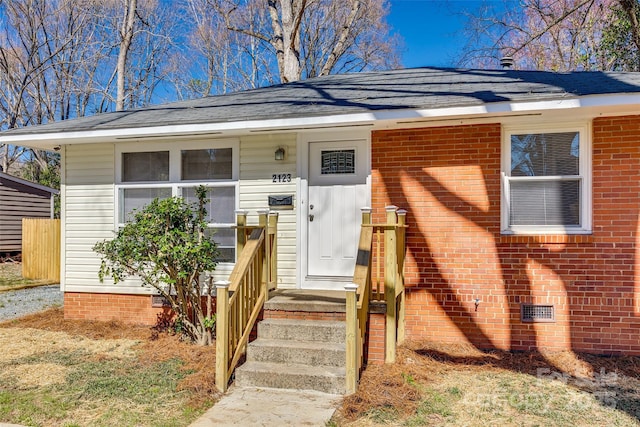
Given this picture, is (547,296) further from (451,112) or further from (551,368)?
(451,112)

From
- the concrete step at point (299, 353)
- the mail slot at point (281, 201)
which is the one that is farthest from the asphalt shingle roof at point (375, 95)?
the concrete step at point (299, 353)

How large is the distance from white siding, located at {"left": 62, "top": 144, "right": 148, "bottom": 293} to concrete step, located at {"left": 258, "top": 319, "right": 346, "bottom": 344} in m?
3.17

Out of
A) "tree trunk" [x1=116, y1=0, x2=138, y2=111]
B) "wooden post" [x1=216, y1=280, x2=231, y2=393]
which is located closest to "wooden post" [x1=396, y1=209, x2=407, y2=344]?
"wooden post" [x1=216, y1=280, x2=231, y2=393]

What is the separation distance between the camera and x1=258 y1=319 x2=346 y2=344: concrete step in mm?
5082

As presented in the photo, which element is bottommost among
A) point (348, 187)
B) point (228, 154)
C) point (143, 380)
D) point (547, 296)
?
point (143, 380)

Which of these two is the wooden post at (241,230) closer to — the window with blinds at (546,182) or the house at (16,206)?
the window with blinds at (546,182)

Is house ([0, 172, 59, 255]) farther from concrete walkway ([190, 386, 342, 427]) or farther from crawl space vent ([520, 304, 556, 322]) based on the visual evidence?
crawl space vent ([520, 304, 556, 322])

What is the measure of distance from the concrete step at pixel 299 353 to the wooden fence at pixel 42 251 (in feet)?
35.5

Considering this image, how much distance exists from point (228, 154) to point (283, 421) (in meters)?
4.10

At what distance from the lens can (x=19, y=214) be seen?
56.1 ft

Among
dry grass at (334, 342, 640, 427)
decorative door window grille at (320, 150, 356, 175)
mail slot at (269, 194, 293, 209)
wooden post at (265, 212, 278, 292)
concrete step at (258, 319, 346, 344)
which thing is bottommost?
dry grass at (334, 342, 640, 427)

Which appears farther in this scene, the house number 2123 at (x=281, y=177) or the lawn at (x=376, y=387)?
the house number 2123 at (x=281, y=177)

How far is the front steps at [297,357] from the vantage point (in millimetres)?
4605

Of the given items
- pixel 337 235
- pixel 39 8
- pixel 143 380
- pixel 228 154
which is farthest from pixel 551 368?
pixel 39 8
